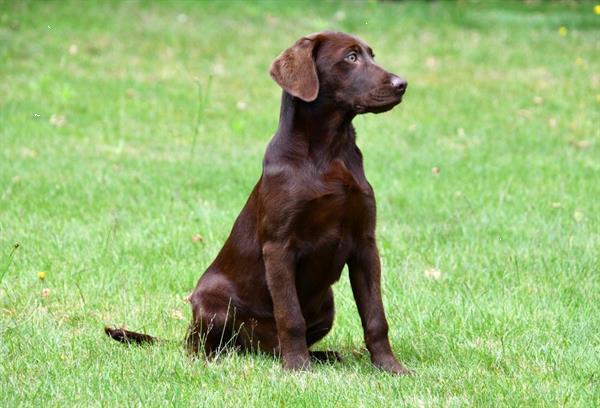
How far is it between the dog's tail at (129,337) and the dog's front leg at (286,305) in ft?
2.32

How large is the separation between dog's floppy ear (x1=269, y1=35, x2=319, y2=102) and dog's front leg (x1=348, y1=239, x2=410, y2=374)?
65 centimetres

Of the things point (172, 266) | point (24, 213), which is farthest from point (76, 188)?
point (172, 266)

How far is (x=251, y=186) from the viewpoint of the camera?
8.14 m

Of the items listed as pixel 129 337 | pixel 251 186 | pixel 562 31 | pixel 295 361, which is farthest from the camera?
pixel 562 31

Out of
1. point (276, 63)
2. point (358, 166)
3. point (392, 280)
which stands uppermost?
point (276, 63)

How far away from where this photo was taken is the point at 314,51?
13.8 feet

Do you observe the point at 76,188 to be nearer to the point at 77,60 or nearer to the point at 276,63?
the point at 276,63

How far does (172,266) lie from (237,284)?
1.56 meters

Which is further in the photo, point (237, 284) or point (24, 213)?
point (24, 213)

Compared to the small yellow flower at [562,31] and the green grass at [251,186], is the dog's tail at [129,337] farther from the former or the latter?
the small yellow flower at [562,31]

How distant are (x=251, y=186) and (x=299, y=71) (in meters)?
4.09

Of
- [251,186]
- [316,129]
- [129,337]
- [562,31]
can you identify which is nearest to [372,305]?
[316,129]

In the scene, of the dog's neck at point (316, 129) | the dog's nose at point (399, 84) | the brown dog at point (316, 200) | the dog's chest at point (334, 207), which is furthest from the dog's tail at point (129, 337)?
the dog's nose at point (399, 84)

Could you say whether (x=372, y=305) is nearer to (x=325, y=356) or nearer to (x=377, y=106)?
(x=325, y=356)
